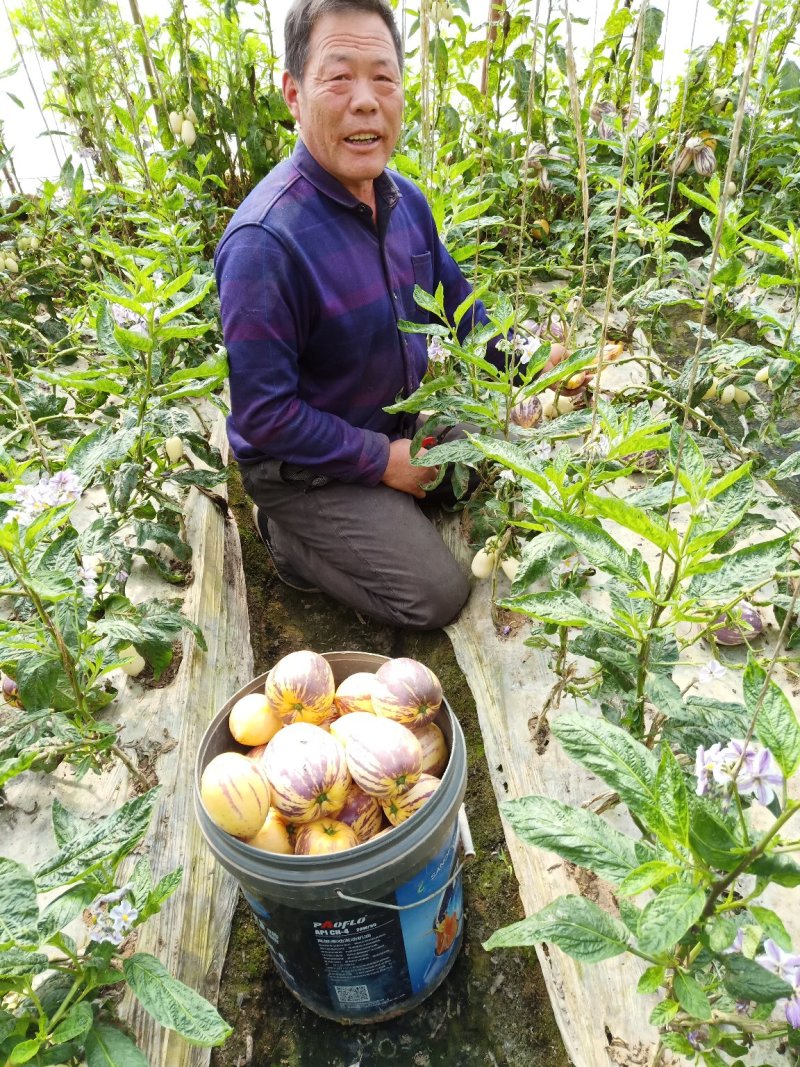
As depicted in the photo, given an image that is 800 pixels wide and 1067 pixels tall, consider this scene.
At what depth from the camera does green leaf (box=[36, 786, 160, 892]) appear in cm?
84

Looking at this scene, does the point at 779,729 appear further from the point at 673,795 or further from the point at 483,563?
the point at 483,563

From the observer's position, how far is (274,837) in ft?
3.48

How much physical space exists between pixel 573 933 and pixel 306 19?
5.10 ft

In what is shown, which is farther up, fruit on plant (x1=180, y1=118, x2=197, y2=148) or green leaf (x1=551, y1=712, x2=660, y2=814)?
fruit on plant (x1=180, y1=118, x2=197, y2=148)

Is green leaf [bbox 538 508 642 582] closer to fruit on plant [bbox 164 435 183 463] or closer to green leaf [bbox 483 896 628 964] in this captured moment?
green leaf [bbox 483 896 628 964]

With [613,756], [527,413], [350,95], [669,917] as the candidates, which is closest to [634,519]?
[613,756]

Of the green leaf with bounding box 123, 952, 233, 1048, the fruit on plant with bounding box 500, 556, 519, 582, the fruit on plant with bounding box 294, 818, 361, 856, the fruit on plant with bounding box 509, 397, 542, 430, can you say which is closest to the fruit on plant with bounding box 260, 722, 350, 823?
the fruit on plant with bounding box 294, 818, 361, 856

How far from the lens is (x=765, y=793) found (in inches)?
26.5

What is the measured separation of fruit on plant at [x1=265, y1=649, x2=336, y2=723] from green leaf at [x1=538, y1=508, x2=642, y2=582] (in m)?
0.44

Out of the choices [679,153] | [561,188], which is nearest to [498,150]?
[561,188]

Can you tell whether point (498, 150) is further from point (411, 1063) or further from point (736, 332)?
point (411, 1063)

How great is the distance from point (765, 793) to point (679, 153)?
234 cm

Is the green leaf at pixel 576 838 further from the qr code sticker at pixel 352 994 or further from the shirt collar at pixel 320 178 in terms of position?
the shirt collar at pixel 320 178

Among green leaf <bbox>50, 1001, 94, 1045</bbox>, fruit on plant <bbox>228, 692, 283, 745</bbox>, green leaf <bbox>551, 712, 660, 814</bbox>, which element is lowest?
green leaf <bbox>50, 1001, 94, 1045</bbox>
